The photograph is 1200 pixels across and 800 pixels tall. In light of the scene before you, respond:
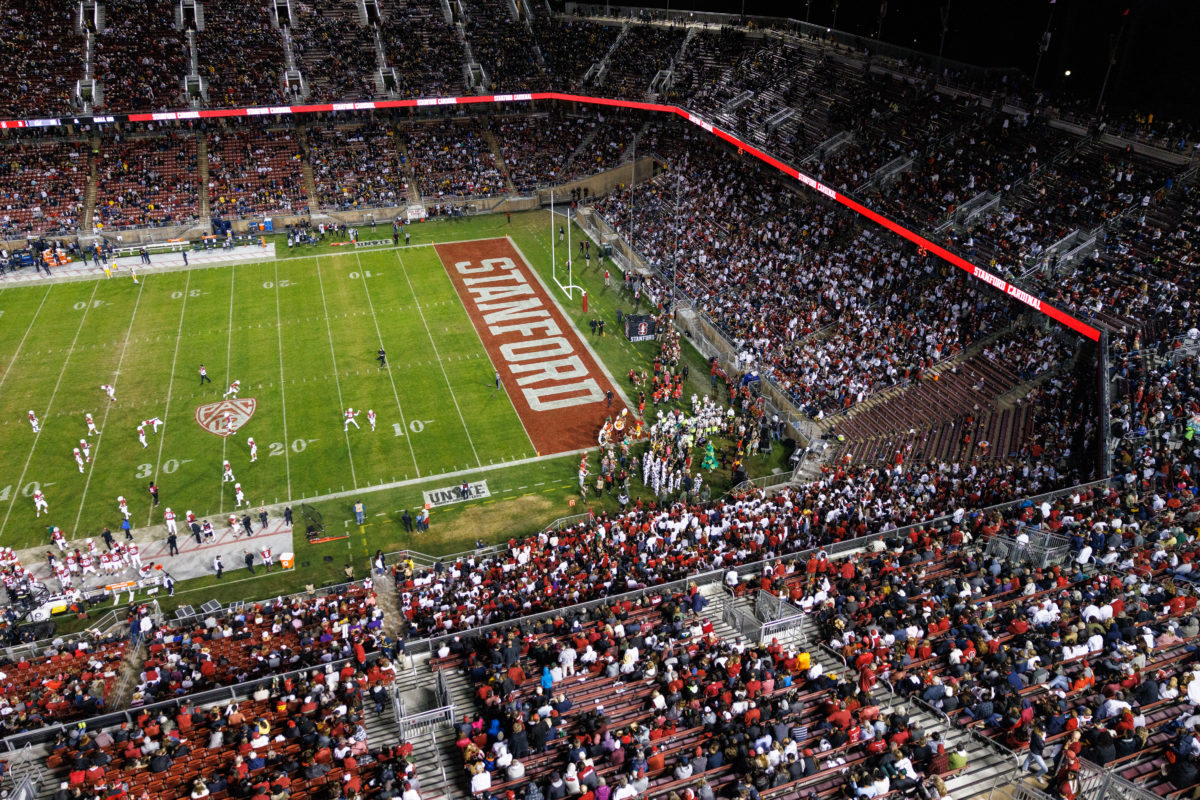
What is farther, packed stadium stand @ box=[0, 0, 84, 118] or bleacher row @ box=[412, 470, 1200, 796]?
packed stadium stand @ box=[0, 0, 84, 118]

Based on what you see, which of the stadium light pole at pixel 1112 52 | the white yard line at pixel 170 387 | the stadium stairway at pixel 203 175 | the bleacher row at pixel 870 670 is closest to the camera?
the bleacher row at pixel 870 670

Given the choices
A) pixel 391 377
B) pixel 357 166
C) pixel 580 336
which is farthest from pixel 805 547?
pixel 357 166

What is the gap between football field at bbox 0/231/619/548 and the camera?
103ft

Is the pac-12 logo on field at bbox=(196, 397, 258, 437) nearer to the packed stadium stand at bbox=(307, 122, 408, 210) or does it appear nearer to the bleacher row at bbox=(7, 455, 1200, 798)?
the bleacher row at bbox=(7, 455, 1200, 798)

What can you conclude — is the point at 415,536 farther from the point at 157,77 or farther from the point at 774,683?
the point at 157,77

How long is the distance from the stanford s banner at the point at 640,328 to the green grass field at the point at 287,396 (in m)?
1.85

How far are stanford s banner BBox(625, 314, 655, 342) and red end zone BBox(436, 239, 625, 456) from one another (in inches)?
88.7

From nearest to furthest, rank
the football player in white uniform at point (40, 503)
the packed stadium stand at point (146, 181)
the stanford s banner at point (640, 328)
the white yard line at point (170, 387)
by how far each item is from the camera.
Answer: the football player in white uniform at point (40, 503), the white yard line at point (170, 387), the stanford s banner at point (640, 328), the packed stadium stand at point (146, 181)

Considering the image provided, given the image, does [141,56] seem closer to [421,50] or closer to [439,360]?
[421,50]

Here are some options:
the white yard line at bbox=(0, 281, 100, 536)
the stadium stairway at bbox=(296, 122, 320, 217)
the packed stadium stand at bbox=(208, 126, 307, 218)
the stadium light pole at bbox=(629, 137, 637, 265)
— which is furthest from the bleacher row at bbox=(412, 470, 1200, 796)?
the packed stadium stand at bbox=(208, 126, 307, 218)

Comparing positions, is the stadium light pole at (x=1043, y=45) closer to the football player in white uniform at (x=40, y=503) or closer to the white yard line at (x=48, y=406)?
the football player in white uniform at (x=40, y=503)

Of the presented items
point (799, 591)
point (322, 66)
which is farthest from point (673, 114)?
point (799, 591)

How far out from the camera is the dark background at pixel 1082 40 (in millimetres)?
37562

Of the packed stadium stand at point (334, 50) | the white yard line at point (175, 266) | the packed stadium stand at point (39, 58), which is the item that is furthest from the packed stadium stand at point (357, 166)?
the packed stadium stand at point (39, 58)
